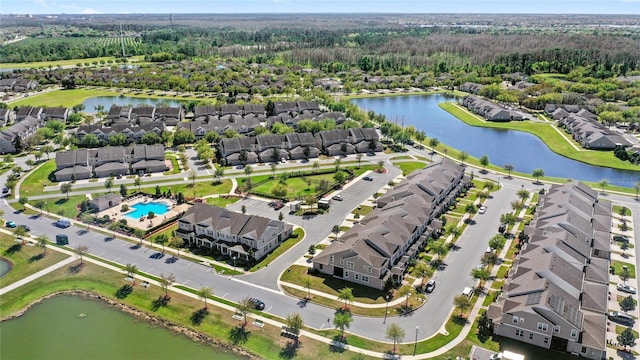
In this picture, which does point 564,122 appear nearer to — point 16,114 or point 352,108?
point 352,108

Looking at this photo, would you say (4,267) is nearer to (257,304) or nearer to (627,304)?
(257,304)

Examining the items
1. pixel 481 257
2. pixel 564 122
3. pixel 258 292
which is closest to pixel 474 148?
pixel 564 122

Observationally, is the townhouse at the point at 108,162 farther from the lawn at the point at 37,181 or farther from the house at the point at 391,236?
the house at the point at 391,236

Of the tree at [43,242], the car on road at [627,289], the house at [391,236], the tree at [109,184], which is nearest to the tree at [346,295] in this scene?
the house at [391,236]

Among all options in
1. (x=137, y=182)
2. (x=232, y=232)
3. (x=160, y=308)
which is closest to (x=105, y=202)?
(x=137, y=182)

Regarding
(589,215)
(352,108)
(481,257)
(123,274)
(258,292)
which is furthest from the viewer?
(352,108)

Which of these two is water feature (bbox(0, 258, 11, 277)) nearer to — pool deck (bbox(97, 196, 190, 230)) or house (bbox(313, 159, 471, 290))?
pool deck (bbox(97, 196, 190, 230))
